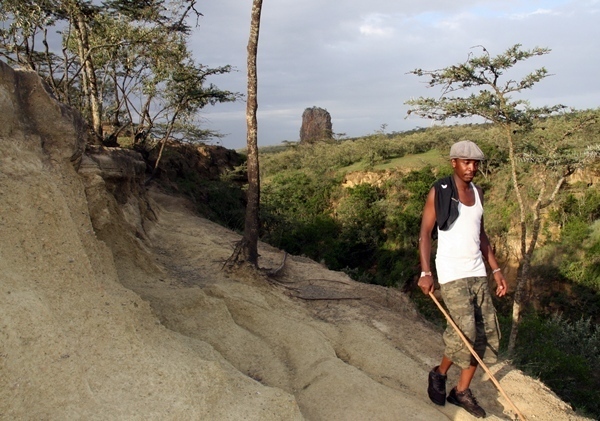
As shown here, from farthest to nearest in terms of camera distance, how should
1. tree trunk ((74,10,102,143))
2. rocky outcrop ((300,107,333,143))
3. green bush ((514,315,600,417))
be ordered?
rocky outcrop ((300,107,333,143)) → tree trunk ((74,10,102,143)) → green bush ((514,315,600,417))

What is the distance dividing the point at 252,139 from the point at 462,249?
325 cm

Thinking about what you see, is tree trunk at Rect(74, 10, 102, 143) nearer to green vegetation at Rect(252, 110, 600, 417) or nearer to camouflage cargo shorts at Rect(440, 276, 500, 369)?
green vegetation at Rect(252, 110, 600, 417)

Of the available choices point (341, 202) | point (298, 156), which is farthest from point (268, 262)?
point (298, 156)

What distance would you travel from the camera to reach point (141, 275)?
173 inches

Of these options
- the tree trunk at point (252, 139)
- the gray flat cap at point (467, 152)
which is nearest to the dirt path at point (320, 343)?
the tree trunk at point (252, 139)

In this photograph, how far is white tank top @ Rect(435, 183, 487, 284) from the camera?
3.04 meters

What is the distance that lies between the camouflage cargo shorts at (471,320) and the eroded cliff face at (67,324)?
108 centimetres

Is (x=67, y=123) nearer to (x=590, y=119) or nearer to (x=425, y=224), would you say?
(x=425, y=224)

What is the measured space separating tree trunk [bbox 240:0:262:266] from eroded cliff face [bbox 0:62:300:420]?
2.39 metres

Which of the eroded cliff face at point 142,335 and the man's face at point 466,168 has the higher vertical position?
the man's face at point 466,168

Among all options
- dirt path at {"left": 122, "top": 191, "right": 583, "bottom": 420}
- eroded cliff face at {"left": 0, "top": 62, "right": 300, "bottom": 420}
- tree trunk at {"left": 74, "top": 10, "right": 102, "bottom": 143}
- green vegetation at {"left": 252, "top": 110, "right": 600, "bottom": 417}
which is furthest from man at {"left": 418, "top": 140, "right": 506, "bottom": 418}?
tree trunk at {"left": 74, "top": 10, "right": 102, "bottom": 143}

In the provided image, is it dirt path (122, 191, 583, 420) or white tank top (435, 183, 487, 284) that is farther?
dirt path (122, 191, 583, 420)

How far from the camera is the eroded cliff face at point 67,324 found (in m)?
2.27

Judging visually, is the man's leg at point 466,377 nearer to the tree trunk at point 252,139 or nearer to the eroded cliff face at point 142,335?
the eroded cliff face at point 142,335
